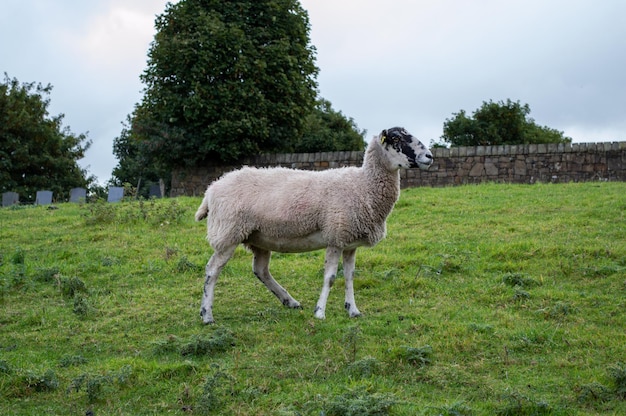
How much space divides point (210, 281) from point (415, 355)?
299 cm

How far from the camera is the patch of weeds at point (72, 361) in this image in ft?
26.0

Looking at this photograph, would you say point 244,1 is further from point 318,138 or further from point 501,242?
point 501,242

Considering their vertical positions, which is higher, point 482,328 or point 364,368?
point 482,328

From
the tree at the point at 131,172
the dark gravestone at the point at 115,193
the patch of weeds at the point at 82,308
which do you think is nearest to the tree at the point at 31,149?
the tree at the point at 131,172

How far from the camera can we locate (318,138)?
38.7m

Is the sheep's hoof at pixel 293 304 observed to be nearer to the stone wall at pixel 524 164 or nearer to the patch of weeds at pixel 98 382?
the patch of weeds at pixel 98 382

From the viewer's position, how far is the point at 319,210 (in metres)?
9.05

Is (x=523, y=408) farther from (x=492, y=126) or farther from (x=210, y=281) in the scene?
(x=492, y=126)

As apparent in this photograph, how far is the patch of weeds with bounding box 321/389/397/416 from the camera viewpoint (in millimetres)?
6113

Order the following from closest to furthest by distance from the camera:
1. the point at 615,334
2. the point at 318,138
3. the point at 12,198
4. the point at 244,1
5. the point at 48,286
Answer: the point at 615,334
the point at 48,286
the point at 244,1
the point at 12,198
the point at 318,138

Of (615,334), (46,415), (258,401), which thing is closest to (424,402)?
(258,401)

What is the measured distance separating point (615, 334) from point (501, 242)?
15.2ft

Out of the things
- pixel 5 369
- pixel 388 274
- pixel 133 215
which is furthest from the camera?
pixel 133 215

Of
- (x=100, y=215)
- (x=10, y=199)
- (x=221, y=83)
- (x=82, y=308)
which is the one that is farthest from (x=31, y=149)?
(x=82, y=308)
